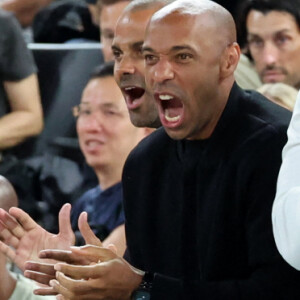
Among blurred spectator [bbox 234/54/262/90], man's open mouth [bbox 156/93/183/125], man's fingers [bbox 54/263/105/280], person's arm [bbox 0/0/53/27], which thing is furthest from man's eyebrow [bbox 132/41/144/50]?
person's arm [bbox 0/0/53/27]

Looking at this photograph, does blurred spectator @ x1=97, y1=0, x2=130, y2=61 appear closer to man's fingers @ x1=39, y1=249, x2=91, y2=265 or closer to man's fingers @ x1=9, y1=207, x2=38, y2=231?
man's fingers @ x1=9, y1=207, x2=38, y2=231

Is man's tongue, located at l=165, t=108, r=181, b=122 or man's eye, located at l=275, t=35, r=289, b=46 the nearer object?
man's tongue, located at l=165, t=108, r=181, b=122

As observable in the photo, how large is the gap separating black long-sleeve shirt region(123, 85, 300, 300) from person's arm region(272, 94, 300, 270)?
0.76 feet

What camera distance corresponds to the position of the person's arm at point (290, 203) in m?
1.84

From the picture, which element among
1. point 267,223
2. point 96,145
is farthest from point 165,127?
point 96,145

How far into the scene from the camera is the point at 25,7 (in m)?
5.22

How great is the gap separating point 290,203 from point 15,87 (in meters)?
2.41

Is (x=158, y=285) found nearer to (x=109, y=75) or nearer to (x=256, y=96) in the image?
(x=256, y=96)

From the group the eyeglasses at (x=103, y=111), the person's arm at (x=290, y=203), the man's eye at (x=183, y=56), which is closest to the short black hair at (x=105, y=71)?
the eyeglasses at (x=103, y=111)

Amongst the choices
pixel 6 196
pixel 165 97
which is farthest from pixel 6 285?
pixel 165 97

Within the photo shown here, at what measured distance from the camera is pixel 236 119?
229 centimetres

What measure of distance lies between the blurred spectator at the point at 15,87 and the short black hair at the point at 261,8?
827mm

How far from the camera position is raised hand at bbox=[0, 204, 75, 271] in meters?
2.40

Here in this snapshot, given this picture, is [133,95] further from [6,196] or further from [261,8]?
[261,8]
